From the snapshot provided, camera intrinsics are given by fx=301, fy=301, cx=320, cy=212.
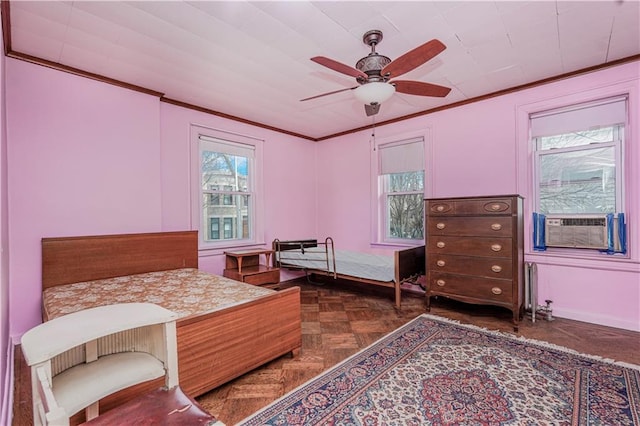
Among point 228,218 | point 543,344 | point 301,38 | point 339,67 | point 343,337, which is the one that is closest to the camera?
point 339,67

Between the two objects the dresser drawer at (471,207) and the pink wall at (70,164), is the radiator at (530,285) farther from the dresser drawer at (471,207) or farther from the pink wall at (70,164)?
the pink wall at (70,164)

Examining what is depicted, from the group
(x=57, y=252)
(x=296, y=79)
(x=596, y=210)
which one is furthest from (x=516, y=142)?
(x=57, y=252)

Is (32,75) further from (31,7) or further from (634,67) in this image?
(634,67)

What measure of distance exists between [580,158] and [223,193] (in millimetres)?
4260

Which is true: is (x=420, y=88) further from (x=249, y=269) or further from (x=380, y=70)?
(x=249, y=269)

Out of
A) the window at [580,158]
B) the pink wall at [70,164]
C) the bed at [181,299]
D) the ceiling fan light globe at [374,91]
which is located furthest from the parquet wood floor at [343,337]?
the ceiling fan light globe at [374,91]

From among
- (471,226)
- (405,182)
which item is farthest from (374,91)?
(405,182)

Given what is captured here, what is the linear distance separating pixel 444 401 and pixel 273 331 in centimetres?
122

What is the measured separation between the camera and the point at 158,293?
2447 mm

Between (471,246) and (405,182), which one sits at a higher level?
(405,182)

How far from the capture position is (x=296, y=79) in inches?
123

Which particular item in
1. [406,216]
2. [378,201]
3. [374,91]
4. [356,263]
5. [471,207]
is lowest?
[356,263]

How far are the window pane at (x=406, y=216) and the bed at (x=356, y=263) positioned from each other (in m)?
0.41

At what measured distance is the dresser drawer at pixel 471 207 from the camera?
294 centimetres
